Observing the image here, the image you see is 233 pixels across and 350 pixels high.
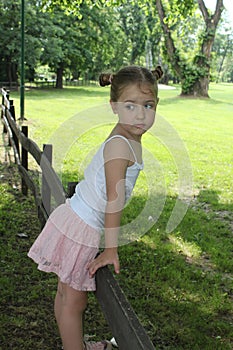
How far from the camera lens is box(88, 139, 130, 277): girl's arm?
209 cm

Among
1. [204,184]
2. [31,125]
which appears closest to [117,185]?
[204,184]

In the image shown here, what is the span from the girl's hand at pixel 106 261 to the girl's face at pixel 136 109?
537 millimetres

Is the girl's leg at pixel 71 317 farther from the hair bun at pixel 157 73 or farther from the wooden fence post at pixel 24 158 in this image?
the wooden fence post at pixel 24 158

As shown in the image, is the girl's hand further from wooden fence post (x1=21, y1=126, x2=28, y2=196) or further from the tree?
the tree

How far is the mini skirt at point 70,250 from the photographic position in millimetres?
2264

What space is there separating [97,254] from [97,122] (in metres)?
0.63

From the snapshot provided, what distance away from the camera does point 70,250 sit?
2.27 meters

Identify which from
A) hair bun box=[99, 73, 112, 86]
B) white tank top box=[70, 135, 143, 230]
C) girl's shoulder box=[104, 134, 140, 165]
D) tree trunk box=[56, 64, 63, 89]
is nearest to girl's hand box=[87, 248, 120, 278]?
white tank top box=[70, 135, 143, 230]

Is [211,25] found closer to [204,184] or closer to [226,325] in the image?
[204,184]

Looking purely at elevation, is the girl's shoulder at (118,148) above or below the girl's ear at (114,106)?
below

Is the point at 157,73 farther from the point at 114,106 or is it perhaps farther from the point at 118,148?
the point at 118,148

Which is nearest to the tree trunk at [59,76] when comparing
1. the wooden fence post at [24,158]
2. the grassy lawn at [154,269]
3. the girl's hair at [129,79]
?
the grassy lawn at [154,269]

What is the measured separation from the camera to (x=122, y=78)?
7.30ft

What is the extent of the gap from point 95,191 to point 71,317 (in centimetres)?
64
